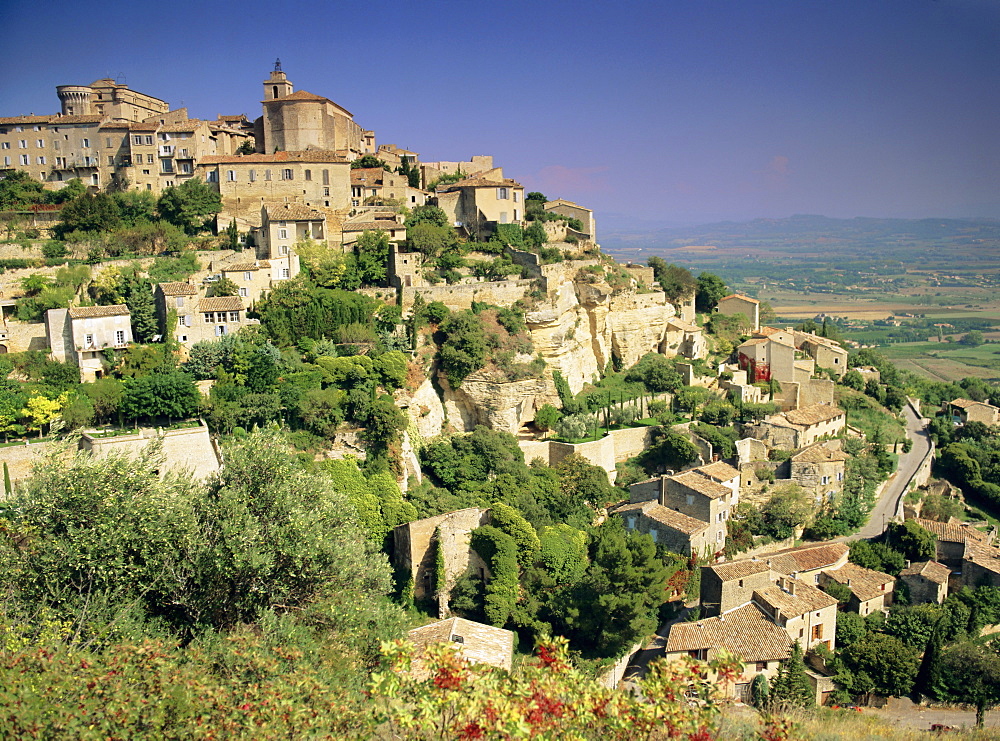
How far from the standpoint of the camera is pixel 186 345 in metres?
25.3

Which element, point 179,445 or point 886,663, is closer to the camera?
point 886,663

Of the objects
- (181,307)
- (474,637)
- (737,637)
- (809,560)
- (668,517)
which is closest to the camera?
(474,637)

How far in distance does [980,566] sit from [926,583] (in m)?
2.21

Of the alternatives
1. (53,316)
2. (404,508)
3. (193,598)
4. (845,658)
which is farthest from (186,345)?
(845,658)

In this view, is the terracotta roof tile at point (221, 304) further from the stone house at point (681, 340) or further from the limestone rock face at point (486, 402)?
the stone house at point (681, 340)

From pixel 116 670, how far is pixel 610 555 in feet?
42.7

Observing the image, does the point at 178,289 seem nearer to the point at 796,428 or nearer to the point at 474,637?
the point at 474,637

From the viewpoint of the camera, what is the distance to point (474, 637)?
17.6m

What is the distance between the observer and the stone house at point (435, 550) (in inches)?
806

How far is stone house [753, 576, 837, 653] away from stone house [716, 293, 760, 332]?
781 inches

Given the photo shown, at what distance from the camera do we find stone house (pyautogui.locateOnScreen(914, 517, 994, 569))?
2402cm

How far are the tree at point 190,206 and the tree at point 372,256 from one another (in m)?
6.47

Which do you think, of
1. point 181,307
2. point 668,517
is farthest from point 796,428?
point 181,307

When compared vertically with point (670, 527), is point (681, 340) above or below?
above
